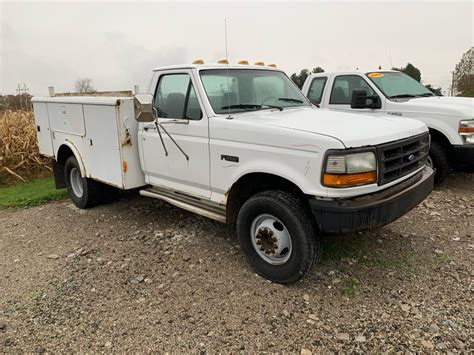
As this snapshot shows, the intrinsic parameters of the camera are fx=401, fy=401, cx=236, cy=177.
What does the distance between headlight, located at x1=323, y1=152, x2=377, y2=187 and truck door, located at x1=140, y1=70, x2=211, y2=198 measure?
1424 millimetres

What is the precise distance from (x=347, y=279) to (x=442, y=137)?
354cm

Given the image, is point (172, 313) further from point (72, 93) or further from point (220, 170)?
point (72, 93)

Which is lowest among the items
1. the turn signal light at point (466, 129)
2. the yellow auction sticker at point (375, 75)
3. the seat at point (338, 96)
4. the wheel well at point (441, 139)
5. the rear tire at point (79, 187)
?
the rear tire at point (79, 187)

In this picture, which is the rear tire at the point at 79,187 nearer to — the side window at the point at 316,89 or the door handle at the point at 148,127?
the door handle at the point at 148,127

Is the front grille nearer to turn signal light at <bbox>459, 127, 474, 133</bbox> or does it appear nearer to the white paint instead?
the white paint

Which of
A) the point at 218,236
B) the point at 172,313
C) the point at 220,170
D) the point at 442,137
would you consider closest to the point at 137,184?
the point at 218,236

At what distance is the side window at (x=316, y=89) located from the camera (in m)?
7.61

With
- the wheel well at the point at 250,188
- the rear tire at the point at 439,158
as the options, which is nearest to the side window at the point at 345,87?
the rear tire at the point at 439,158

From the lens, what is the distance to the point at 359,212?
10.3 feet

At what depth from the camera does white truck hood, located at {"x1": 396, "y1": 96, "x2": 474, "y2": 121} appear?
5.87 meters

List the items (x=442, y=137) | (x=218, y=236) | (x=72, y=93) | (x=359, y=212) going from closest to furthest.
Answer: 1. (x=359, y=212)
2. (x=218, y=236)
3. (x=442, y=137)
4. (x=72, y=93)

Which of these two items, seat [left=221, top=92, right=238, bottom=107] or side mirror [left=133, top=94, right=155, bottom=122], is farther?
seat [left=221, top=92, right=238, bottom=107]

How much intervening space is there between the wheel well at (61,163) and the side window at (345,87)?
15.3ft

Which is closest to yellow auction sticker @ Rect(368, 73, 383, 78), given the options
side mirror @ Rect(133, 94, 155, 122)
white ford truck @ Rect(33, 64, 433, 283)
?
white ford truck @ Rect(33, 64, 433, 283)
